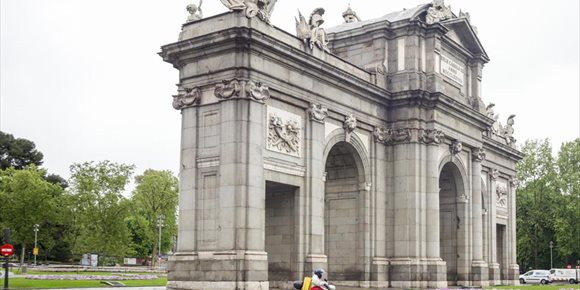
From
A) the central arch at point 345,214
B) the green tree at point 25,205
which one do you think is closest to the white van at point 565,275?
the central arch at point 345,214

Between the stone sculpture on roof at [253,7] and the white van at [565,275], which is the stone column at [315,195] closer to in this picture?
the stone sculpture on roof at [253,7]

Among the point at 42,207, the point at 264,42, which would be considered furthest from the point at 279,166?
the point at 42,207

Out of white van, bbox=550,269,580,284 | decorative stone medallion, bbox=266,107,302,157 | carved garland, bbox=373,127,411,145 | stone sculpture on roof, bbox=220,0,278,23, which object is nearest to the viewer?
stone sculpture on roof, bbox=220,0,278,23

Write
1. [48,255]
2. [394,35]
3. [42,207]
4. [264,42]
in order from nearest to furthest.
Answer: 1. [264,42]
2. [394,35]
3. [42,207]
4. [48,255]

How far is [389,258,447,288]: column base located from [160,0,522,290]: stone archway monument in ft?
0.21

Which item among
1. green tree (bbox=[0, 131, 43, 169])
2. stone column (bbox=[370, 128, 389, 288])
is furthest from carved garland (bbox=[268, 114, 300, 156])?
green tree (bbox=[0, 131, 43, 169])

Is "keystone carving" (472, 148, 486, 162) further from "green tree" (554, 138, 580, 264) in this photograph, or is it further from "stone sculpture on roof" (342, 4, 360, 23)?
"green tree" (554, 138, 580, 264)

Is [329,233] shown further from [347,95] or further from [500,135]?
[500,135]

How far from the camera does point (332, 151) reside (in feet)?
128

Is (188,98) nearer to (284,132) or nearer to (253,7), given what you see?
(284,132)

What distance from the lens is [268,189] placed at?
34.5m

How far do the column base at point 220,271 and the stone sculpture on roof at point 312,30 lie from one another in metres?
9.99

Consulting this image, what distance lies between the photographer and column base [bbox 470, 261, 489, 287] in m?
45.1

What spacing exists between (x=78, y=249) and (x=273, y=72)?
148 ft
